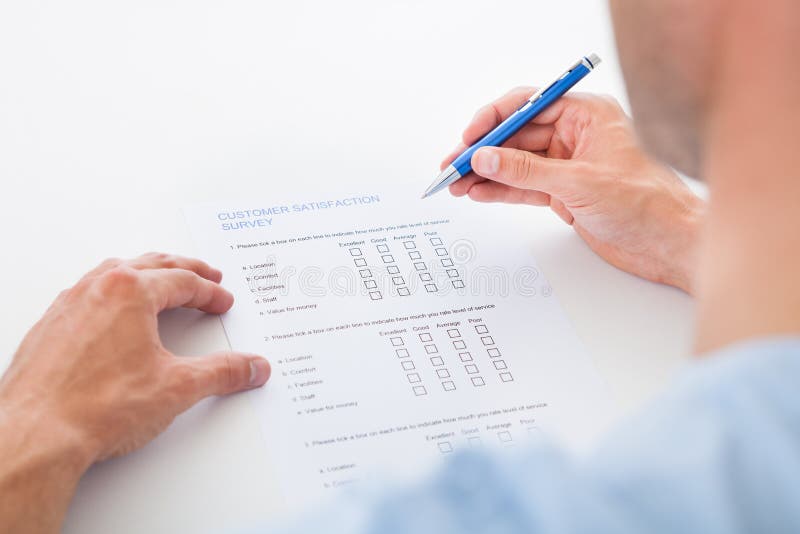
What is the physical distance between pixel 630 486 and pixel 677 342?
0.57m

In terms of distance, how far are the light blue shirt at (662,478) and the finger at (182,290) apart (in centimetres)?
47

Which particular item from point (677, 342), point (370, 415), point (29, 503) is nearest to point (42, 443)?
point (29, 503)

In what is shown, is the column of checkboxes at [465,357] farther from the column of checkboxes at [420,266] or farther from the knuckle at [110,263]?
the knuckle at [110,263]

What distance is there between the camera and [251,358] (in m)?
0.90

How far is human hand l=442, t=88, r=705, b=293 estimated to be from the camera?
42.1 inches

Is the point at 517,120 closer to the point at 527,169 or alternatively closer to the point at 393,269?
the point at 527,169

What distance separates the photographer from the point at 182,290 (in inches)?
36.4

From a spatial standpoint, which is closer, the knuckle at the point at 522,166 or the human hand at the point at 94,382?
the human hand at the point at 94,382

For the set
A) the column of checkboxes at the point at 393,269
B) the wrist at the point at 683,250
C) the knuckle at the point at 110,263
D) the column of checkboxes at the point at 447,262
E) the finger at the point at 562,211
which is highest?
the knuckle at the point at 110,263

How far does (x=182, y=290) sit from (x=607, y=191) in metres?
0.50

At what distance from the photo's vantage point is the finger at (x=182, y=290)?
3.01ft

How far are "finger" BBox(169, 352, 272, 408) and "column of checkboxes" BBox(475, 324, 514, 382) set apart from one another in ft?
0.75

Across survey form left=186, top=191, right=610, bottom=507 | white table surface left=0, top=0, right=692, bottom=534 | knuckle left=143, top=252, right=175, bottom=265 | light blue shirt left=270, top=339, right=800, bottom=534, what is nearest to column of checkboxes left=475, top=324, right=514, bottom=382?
survey form left=186, top=191, right=610, bottom=507

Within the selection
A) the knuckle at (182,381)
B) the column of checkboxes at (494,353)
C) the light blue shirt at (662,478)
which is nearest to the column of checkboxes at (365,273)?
the column of checkboxes at (494,353)
